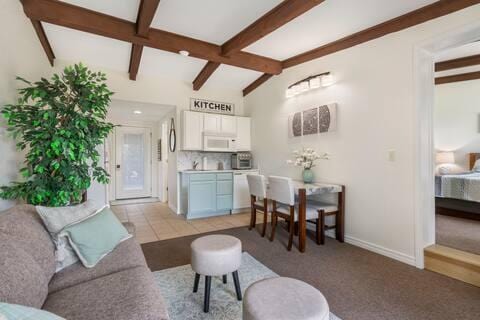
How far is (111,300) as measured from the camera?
3.50ft

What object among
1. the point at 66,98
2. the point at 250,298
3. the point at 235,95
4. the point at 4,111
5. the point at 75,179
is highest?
the point at 235,95

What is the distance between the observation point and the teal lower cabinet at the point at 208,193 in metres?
4.20

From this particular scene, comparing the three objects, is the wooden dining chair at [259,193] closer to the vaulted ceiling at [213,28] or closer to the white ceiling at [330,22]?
the vaulted ceiling at [213,28]

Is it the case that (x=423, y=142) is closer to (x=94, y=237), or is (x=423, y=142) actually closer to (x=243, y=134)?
(x=94, y=237)

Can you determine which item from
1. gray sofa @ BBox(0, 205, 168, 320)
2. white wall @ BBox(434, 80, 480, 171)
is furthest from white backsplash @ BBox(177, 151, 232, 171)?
white wall @ BBox(434, 80, 480, 171)

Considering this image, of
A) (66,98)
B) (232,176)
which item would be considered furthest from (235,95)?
(66,98)

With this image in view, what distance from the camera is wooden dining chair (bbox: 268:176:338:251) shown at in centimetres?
280

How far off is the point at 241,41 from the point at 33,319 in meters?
3.30

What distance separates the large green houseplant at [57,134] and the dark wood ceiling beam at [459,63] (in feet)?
16.6

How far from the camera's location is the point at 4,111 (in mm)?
1765

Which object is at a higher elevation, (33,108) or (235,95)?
(235,95)

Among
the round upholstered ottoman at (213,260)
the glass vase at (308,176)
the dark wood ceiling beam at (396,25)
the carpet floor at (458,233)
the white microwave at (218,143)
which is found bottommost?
the carpet floor at (458,233)

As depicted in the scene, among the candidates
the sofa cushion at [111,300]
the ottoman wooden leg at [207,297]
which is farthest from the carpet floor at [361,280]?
the sofa cushion at [111,300]

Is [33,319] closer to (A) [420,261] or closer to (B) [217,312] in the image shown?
(B) [217,312]
